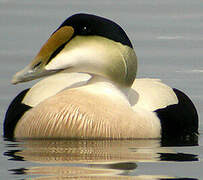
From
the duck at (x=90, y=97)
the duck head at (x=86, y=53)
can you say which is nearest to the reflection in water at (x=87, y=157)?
the duck at (x=90, y=97)

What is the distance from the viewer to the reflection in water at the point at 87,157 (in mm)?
7281

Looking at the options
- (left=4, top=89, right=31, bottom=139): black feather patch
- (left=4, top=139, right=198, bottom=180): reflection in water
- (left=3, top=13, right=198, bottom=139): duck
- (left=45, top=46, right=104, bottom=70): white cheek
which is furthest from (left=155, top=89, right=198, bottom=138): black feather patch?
(left=4, top=89, right=31, bottom=139): black feather patch

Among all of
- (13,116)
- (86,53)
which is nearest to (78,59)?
(86,53)

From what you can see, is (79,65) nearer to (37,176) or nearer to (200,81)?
(37,176)

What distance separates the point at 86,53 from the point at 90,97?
36 centimetres

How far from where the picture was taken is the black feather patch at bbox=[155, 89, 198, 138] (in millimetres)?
9172

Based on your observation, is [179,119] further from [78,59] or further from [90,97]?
[78,59]

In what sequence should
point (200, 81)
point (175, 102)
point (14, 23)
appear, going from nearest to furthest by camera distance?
point (175, 102) → point (200, 81) → point (14, 23)

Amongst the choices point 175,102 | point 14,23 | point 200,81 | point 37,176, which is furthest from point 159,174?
point 14,23

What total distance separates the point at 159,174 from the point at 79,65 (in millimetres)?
1881

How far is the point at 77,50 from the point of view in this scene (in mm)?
8930

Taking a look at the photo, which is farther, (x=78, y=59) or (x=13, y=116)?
(x=13, y=116)

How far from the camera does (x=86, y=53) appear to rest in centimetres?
895

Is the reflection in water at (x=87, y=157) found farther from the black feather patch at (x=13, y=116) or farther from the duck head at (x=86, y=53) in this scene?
the duck head at (x=86, y=53)
